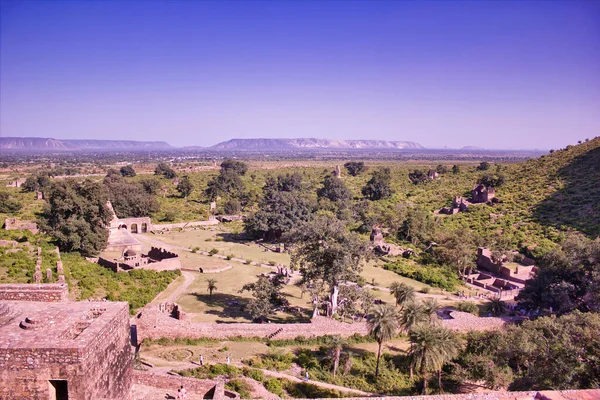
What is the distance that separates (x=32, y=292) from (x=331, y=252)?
18.2m

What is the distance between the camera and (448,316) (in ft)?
91.6

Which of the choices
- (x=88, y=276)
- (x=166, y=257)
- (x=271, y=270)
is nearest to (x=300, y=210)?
(x=271, y=270)

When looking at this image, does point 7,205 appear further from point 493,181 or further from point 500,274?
point 493,181

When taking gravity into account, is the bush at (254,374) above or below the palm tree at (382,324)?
below

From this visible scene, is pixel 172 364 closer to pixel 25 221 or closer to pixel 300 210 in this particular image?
pixel 300 210

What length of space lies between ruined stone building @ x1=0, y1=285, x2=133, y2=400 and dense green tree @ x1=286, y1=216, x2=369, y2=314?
57.1 feet

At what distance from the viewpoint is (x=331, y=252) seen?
27.0m

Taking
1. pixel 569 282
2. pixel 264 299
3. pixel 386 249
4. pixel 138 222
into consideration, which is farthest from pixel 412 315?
pixel 138 222

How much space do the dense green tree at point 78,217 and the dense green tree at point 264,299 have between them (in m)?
19.6

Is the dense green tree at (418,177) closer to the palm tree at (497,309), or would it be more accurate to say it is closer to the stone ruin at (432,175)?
the stone ruin at (432,175)

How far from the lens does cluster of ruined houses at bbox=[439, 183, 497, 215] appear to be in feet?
207

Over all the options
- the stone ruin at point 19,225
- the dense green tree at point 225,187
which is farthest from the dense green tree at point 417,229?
A: the stone ruin at point 19,225

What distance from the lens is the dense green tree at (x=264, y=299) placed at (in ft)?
86.3

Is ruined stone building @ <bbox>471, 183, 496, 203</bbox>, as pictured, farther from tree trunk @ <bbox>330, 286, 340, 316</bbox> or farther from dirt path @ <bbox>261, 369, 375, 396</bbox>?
dirt path @ <bbox>261, 369, 375, 396</bbox>
